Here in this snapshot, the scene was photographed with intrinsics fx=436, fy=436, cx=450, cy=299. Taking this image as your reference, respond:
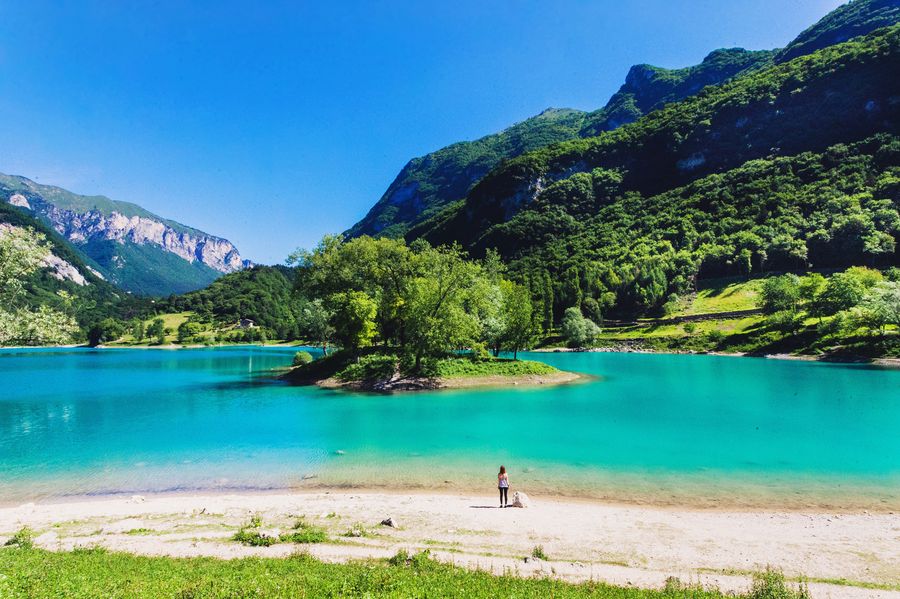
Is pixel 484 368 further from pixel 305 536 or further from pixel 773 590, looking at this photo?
pixel 773 590

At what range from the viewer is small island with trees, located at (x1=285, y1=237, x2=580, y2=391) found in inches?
2159

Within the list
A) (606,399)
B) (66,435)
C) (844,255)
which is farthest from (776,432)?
(844,255)

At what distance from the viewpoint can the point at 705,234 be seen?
145250mm

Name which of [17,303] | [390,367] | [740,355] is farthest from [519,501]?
[740,355]

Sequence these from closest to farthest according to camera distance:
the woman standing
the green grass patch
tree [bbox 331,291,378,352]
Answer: the green grass patch → the woman standing → tree [bbox 331,291,378,352]

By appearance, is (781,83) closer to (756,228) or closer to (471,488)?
(756,228)

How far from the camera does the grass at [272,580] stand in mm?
8031

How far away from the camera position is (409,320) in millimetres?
55000

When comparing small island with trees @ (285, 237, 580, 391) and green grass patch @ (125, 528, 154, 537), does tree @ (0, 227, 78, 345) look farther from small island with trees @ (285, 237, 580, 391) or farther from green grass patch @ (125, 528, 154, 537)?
small island with trees @ (285, 237, 580, 391)

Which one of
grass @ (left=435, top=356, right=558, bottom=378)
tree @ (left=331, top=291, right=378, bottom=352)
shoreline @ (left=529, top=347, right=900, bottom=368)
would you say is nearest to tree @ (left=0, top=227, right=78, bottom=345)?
tree @ (left=331, top=291, right=378, bottom=352)

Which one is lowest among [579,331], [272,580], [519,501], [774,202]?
[519,501]

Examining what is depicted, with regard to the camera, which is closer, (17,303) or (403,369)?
(17,303)

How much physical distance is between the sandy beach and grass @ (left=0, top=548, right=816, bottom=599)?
1.11m

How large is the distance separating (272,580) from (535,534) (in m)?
8.54
